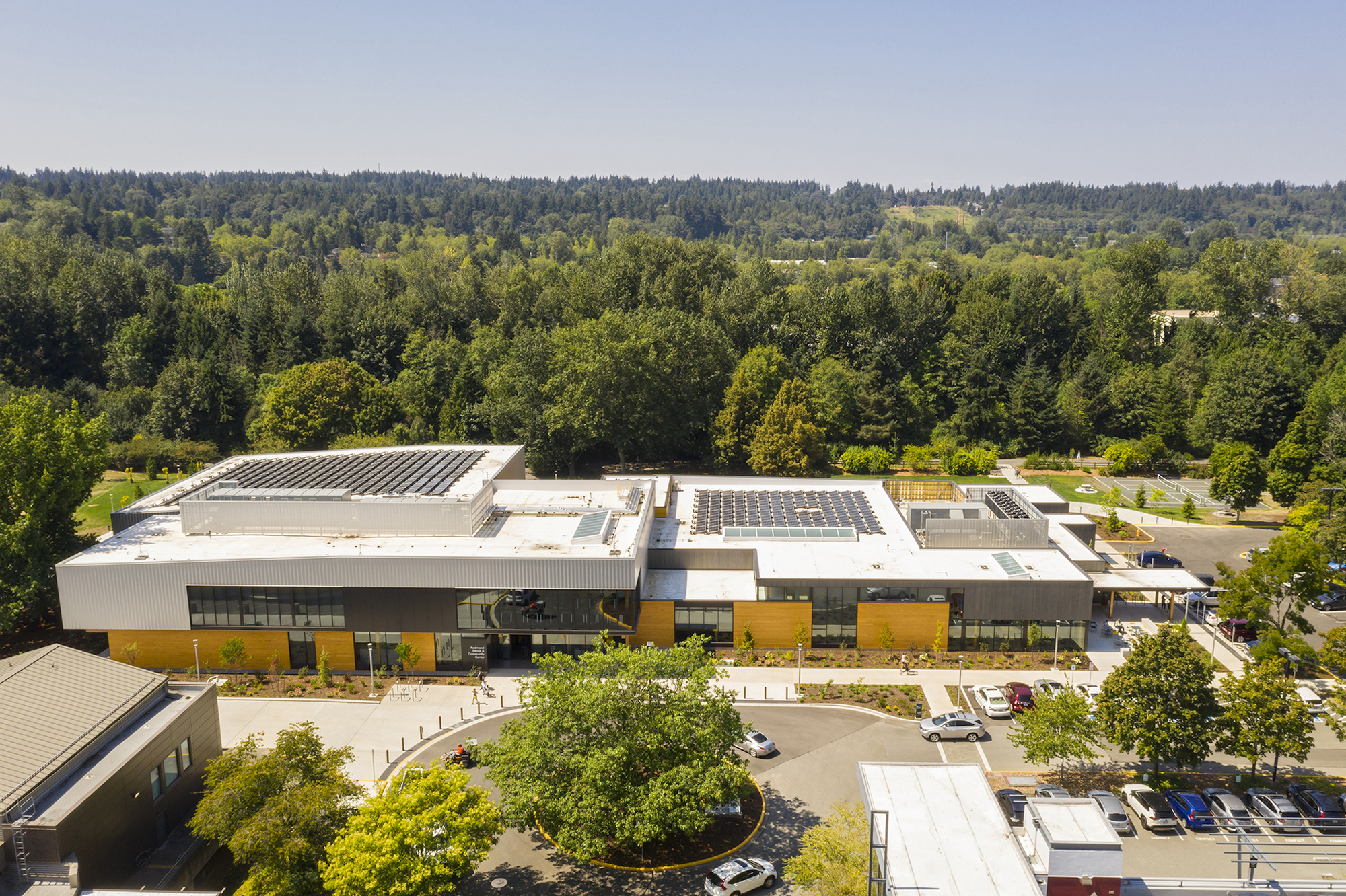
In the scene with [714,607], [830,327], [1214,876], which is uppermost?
[830,327]

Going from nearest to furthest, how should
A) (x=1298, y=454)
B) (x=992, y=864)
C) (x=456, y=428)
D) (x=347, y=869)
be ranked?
(x=992, y=864)
(x=347, y=869)
(x=1298, y=454)
(x=456, y=428)

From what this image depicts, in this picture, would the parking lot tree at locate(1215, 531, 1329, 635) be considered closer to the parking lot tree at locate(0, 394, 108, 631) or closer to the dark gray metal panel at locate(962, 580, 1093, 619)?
the dark gray metal panel at locate(962, 580, 1093, 619)

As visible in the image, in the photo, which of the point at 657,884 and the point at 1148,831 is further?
the point at 1148,831

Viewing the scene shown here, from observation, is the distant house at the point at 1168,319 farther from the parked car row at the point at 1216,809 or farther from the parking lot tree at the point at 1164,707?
the parking lot tree at the point at 1164,707

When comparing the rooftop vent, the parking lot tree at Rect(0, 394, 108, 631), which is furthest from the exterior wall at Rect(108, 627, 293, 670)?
the rooftop vent

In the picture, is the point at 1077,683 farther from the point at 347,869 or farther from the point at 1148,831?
the point at 347,869

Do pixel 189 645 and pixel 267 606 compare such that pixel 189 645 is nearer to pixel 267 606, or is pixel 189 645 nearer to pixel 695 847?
pixel 267 606

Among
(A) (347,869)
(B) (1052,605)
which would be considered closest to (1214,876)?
(B) (1052,605)

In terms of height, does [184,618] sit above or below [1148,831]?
above

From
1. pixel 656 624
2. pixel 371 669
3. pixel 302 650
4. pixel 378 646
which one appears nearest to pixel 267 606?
pixel 302 650
